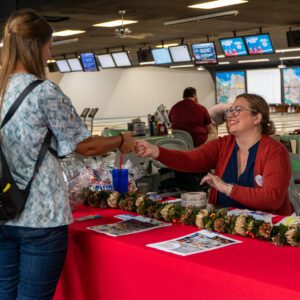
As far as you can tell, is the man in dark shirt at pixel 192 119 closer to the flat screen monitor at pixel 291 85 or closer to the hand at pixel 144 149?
the hand at pixel 144 149

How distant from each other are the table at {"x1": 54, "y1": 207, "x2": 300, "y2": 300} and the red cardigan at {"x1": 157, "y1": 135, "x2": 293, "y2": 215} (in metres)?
0.52

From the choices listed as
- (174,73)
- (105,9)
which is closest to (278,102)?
(174,73)

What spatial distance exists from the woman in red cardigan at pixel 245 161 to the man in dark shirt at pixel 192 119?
5.24 metres

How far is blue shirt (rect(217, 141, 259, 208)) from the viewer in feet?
9.85

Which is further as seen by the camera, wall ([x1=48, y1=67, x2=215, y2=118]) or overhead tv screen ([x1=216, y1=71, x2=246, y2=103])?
overhead tv screen ([x1=216, y1=71, x2=246, y2=103])

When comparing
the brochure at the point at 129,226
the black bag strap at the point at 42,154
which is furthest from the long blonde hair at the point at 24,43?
the brochure at the point at 129,226

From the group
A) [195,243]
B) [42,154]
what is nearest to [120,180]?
[195,243]

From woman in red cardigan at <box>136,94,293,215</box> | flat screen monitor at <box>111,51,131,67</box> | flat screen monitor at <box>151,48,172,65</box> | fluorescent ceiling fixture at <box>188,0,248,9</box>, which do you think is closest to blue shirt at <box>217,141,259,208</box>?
woman in red cardigan at <box>136,94,293,215</box>

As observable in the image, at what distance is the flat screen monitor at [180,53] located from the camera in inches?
491

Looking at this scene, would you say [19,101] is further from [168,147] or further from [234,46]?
[234,46]

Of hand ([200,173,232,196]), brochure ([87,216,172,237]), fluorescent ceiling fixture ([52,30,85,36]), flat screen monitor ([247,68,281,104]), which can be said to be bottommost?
brochure ([87,216,172,237])

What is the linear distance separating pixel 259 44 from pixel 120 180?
29.0ft

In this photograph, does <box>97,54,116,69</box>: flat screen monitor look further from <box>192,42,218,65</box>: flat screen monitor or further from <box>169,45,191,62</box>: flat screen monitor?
<box>192,42,218,65</box>: flat screen monitor

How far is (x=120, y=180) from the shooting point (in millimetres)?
3045
